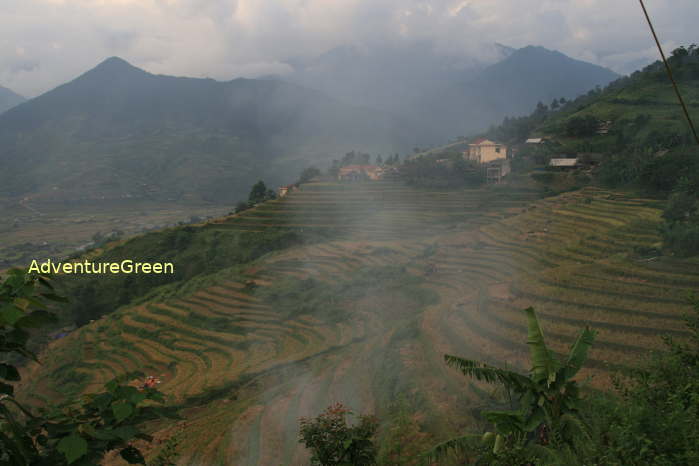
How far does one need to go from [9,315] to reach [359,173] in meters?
48.2

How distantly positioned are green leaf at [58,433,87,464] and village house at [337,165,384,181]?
45.4 meters

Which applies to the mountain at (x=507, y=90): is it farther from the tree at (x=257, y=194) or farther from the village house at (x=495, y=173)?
the village house at (x=495, y=173)

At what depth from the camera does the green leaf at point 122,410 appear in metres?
1.94

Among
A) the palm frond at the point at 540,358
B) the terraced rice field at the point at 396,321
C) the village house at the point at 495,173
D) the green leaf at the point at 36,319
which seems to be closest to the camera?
the green leaf at the point at 36,319

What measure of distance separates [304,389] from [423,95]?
576ft

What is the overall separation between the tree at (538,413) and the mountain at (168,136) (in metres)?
93.5

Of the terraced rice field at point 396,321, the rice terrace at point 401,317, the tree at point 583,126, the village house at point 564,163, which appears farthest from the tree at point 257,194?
the tree at point 583,126

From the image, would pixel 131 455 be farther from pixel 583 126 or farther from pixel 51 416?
pixel 583 126

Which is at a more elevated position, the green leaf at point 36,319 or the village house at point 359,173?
the village house at point 359,173

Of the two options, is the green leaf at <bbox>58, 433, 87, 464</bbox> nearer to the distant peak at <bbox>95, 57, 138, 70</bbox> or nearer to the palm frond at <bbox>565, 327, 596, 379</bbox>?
the palm frond at <bbox>565, 327, 596, 379</bbox>

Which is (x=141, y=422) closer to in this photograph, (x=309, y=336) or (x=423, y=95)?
(x=309, y=336)

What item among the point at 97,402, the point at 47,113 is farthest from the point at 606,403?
the point at 47,113

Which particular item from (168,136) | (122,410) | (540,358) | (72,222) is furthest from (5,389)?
(168,136)

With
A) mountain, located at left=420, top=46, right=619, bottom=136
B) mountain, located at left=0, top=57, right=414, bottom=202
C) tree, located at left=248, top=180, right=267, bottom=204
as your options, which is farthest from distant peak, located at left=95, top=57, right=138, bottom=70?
tree, located at left=248, top=180, right=267, bottom=204
